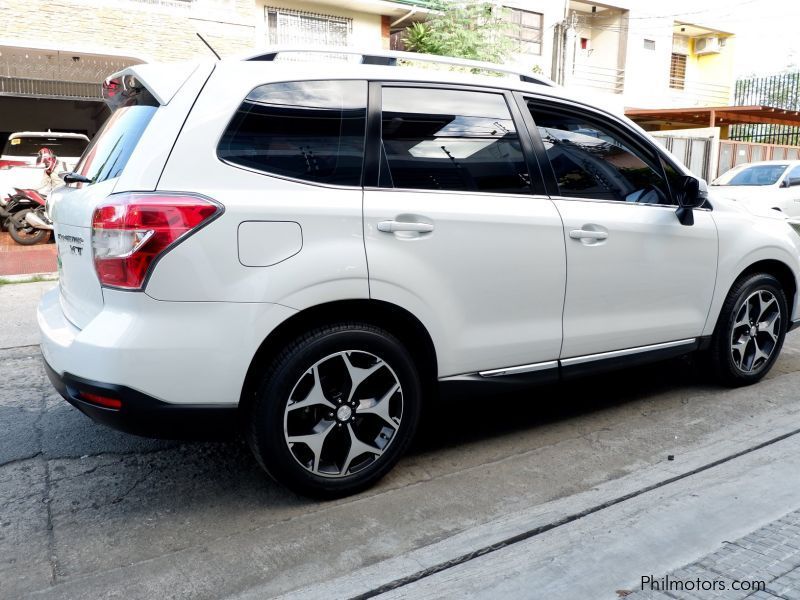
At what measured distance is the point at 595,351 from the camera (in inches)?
145

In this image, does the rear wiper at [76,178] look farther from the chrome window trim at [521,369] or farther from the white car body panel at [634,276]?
the white car body panel at [634,276]

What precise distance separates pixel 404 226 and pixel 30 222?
1157 centimetres

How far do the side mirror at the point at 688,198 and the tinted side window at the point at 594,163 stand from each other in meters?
0.08

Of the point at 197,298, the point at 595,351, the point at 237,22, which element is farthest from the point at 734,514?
the point at 237,22

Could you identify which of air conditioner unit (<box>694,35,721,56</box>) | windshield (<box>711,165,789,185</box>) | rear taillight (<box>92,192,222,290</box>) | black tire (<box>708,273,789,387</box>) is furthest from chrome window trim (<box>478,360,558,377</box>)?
air conditioner unit (<box>694,35,721,56</box>)

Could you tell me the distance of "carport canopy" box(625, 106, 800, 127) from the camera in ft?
69.9

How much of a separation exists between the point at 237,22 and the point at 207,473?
14.7 metres

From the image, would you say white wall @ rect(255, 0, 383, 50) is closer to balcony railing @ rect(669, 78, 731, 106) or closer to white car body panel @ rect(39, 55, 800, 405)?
balcony railing @ rect(669, 78, 731, 106)

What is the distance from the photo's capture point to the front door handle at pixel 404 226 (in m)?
2.95

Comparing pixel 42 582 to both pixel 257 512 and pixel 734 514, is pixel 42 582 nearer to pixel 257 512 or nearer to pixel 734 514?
pixel 257 512

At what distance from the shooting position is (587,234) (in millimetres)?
3496

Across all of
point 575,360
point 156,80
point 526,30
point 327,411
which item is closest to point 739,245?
point 575,360

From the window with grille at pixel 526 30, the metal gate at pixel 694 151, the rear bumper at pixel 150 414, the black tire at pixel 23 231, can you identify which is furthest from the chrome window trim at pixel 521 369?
the window with grille at pixel 526 30

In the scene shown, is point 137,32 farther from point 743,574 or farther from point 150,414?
point 743,574
